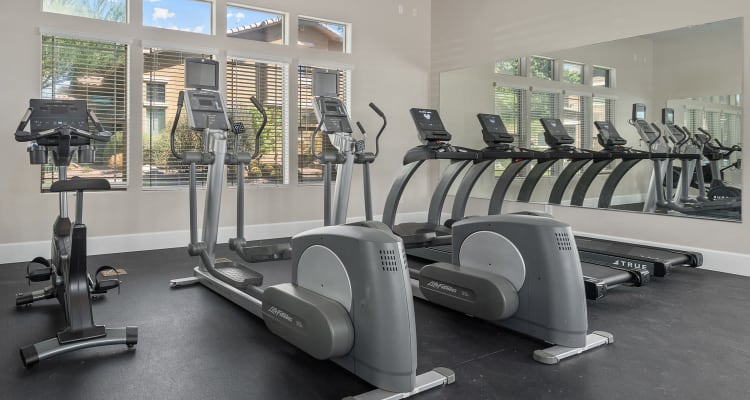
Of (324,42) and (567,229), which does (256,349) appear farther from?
(324,42)

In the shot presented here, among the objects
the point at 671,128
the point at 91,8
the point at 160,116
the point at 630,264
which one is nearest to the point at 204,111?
the point at 160,116

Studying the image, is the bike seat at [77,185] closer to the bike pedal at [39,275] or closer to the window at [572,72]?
the bike pedal at [39,275]

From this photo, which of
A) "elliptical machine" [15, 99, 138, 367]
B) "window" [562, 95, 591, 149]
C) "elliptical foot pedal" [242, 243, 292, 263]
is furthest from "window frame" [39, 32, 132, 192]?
"window" [562, 95, 591, 149]

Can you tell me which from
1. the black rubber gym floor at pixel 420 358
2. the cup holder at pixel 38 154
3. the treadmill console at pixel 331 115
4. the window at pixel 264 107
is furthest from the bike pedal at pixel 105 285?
the window at pixel 264 107

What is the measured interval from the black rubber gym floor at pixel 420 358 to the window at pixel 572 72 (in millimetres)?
2825

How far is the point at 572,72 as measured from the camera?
5910 mm

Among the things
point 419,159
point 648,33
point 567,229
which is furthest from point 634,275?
point 648,33

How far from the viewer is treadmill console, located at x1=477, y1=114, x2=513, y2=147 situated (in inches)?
225

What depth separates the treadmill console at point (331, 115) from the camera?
4820 millimetres

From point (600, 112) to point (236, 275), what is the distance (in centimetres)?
417

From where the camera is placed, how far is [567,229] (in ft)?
9.10

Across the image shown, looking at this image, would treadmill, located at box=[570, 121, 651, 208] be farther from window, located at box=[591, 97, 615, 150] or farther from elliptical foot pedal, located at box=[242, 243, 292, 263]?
elliptical foot pedal, located at box=[242, 243, 292, 263]

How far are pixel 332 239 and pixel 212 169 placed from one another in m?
1.95

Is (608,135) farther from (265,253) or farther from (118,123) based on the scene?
(118,123)
